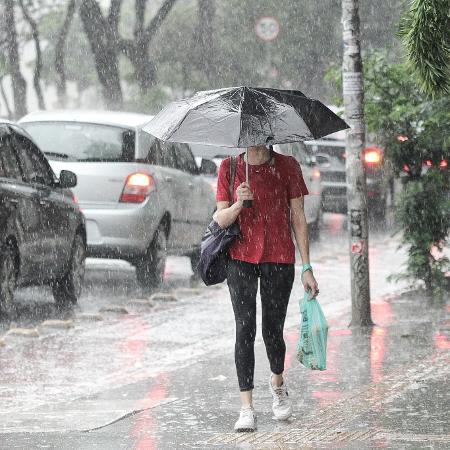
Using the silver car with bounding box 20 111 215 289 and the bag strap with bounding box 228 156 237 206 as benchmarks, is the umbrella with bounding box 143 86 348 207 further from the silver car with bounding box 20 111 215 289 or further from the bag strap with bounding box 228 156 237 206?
the silver car with bounding box 20 111 215 289

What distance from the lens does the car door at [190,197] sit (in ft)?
53.4

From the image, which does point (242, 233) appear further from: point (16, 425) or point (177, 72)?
point (177, 72)

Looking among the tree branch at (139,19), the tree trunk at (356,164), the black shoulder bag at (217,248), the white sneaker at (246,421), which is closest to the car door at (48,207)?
the tree trunk at (356,164)

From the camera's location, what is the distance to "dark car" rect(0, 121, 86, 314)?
1223 centimetres

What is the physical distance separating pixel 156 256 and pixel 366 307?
417cm

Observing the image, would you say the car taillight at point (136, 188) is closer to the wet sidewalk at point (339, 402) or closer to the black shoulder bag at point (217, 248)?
the wet sidewalk at point (339, 402)

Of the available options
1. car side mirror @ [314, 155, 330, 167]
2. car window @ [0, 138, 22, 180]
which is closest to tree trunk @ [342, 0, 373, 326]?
car window @ [0, 138, 22, 180]

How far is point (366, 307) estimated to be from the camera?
1172 centimetres

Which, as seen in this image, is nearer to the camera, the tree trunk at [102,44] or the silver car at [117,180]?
the silver car at [117,180]

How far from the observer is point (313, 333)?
7.91 metres

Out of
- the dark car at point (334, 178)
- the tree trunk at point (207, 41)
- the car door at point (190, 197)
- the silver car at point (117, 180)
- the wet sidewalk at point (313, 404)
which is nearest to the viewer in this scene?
the wet sidewalk at point (313, 404)

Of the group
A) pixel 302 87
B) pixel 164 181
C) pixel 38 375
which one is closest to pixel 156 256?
pixel 164 181

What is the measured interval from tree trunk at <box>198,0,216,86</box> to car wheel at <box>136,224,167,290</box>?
30.1 metres

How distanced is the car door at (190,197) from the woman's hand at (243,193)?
8.40m
